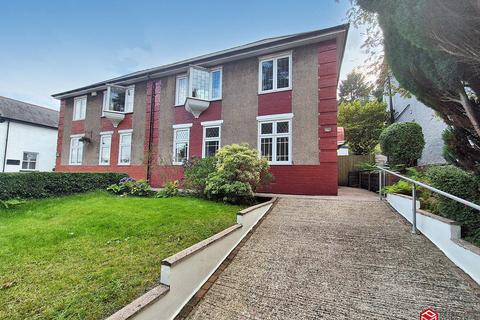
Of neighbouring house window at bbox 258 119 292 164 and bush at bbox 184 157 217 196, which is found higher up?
neighbouring house window at bbox 258 119 292 164

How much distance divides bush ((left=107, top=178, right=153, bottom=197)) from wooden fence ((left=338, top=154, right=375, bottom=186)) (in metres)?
11.0

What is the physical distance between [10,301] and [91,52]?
14.0 meters

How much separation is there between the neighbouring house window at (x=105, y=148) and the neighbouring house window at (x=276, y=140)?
1039 cm

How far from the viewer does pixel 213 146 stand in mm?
11391

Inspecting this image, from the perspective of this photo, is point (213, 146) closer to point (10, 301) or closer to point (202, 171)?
point (202, 171)

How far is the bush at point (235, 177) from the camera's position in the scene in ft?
23.5

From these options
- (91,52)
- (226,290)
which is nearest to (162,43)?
(91,52)

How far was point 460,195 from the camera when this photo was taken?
384 centimetres

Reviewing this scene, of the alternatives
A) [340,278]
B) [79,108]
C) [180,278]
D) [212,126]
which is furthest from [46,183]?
[340,278]

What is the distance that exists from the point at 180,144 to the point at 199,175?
452cm

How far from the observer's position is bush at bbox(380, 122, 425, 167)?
940 cm

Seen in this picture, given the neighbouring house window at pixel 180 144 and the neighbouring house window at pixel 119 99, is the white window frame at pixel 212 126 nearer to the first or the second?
the neighbouring house window at pixel 180 144

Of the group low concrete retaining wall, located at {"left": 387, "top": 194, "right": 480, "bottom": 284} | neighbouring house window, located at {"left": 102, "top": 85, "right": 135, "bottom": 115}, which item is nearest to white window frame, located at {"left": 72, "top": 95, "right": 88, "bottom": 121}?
neighbouring house window, located at {"left": 102, "top": 85, "right": 135, "bottom": 115}

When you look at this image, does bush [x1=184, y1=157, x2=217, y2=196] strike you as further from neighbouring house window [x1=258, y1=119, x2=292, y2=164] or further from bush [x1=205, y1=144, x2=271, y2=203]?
neighbouring house window [x1=258, y1=119, x2=292, y2=164]
